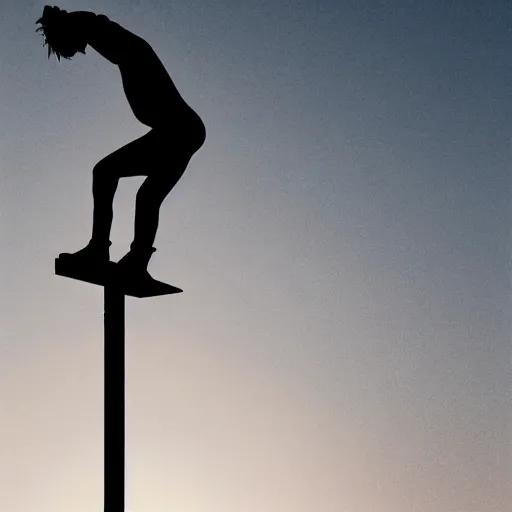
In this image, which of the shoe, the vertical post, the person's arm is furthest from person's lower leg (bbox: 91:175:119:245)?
the person's arm

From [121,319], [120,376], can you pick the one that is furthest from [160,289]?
[120,376]

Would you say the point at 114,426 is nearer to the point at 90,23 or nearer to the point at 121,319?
the point at 121,319

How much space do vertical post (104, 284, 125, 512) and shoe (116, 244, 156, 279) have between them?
73 millimetres

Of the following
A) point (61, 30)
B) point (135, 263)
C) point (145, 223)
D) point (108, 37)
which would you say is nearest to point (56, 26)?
point (61, 30)

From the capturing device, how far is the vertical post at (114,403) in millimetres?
2209

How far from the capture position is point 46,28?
2264 mm

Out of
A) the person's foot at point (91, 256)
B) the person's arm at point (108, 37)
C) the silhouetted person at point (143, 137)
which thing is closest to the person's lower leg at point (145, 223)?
the silhouetted person at point (143, 137)

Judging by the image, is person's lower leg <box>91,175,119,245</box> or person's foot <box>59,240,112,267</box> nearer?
person's foot <box>59,240,112,267</box>

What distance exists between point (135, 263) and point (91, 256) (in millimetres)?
146

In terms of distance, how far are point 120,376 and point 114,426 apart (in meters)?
0.16

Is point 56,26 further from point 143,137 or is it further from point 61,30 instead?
point 143,137

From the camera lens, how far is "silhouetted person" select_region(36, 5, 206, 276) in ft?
7.40

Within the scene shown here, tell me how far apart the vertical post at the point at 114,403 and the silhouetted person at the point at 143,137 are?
0.14 m

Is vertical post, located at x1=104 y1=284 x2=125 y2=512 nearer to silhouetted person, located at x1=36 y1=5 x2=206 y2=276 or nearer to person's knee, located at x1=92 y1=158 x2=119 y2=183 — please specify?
silhouetted person, located at x1=36 y1=5 x2=206 y2=276
